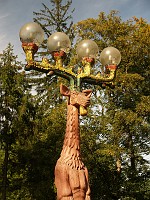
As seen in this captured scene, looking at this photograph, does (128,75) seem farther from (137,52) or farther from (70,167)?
(70,167)

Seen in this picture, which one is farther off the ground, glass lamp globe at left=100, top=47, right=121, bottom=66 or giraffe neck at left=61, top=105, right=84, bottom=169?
glass lamp globe at left=100, top=47, right=121, bottom=66

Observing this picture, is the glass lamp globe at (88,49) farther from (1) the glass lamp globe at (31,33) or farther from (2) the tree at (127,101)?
(2) the tree at (127,101)

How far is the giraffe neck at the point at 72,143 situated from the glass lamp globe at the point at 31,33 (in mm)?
1365

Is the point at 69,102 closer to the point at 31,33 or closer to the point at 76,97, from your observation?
the point at 76,97

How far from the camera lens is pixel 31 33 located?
6.56 meters

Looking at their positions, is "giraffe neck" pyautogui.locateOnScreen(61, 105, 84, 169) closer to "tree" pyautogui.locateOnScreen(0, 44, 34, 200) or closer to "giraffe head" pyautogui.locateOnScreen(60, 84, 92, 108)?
"giraffe head" pyautogui.locateOnScreen(60, 84, 92, 108)

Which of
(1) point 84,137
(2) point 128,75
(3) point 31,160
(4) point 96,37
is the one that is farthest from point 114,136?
(4) point 96,37

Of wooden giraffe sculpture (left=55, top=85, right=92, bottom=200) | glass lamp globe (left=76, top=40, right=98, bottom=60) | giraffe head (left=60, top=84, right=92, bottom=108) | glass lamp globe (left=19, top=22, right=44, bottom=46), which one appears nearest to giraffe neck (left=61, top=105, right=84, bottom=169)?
wooden giraffe sculpture (left=55, top=85, right=92, bottom=200)

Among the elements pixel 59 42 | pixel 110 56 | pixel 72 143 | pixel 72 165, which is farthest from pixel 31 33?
pixel 72 165

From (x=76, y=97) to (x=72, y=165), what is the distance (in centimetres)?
122

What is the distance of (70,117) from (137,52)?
13262 millimetres

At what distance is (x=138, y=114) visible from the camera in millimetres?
18453

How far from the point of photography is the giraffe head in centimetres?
661

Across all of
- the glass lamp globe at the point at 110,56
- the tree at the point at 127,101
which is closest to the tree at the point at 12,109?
the tree at the point at 127,101
